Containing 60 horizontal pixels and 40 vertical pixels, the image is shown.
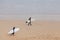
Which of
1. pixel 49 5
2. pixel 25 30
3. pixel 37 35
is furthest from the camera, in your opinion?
pixel 49 5

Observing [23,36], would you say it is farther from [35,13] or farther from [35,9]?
[35,9]

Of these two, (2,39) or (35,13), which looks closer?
(2,39)

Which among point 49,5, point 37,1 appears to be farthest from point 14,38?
point 37,1

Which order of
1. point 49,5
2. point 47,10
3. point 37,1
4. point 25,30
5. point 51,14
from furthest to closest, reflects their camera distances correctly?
point 37,1 < point 49,5 < point 47,10 < point 51,14 < point 25,30

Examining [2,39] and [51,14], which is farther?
[51,14]

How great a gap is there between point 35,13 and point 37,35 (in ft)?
15.1

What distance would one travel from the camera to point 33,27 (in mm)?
8180

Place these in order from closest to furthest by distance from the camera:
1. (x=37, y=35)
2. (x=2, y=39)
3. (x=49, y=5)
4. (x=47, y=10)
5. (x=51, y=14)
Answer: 1. (x=2, y=39)
2. (x=37, y=35)
3. (x=51, y=14)
4. (x=47, y=10)
5. (x=49, y=5)

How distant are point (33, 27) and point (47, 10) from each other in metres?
4.34

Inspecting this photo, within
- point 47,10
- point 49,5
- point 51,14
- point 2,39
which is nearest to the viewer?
point 2,39

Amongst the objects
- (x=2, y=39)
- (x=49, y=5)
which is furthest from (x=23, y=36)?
(x=49, y=5)

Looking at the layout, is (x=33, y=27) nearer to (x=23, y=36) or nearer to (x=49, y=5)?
(x=23, y=36)

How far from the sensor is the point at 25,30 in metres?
7.70

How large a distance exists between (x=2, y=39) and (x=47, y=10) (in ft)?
19.6
